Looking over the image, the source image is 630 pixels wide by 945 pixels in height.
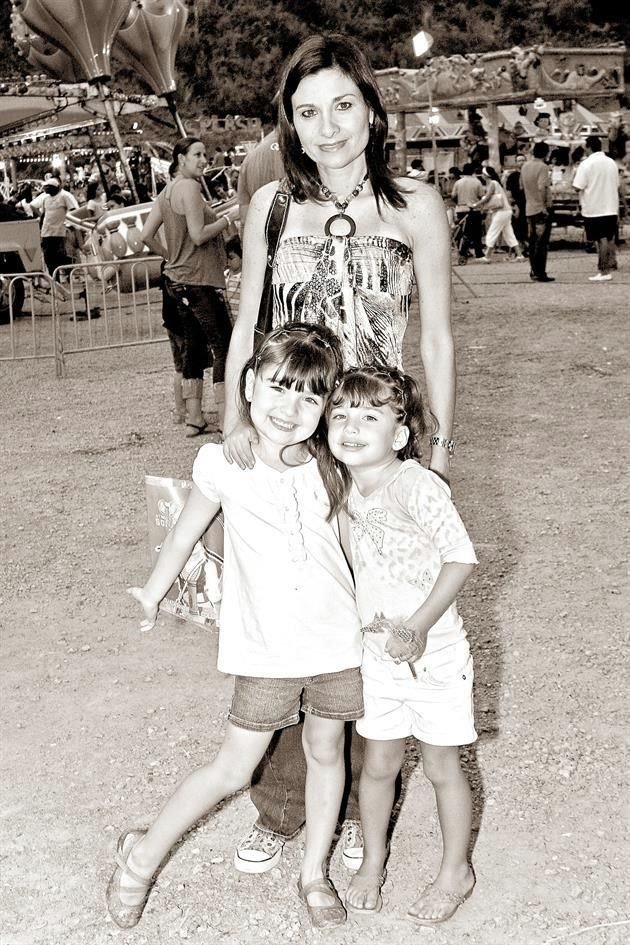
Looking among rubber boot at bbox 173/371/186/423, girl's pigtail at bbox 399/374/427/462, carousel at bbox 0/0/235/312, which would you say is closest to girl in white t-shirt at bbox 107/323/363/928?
girl's pigtail at bbox 399/374/427/462

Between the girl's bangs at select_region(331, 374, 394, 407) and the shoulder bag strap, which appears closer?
the girl's bangs at select_region(331, 374, 394, 407)

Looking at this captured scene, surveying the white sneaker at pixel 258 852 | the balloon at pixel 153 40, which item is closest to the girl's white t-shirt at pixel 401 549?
the white sneaker at pixel 258 852

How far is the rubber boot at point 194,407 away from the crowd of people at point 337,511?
5.18 m

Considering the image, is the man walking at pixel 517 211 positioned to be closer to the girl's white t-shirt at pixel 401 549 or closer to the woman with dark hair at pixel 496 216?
the woman with dark hair at pixel 496 216

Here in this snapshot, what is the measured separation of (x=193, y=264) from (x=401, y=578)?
17.5 feet

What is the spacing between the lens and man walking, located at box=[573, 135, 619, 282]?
16000 millimetres

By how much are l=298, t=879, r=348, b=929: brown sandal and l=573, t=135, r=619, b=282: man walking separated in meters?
14.1

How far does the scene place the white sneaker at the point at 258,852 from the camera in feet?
10.1

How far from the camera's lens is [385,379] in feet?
8.63

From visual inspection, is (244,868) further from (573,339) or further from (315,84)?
(573,339)

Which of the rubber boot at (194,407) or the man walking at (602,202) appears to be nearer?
the rubber boot at (194,407)

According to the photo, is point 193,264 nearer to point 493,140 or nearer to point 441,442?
point 441,442

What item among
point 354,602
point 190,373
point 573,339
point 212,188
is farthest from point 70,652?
point 212,188

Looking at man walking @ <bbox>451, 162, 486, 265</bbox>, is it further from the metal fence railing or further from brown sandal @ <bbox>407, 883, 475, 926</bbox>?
brown sandal @ <bbox>407, 883, 475, 926</bbox>
